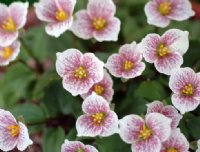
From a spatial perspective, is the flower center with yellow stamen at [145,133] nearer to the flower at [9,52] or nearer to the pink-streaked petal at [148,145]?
the pink-streaked petal at [148,145]

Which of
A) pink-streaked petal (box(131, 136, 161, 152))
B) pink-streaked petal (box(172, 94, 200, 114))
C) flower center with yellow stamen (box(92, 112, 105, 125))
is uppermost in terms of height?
pink-streaked petal (box(172, 94, 200, 114))

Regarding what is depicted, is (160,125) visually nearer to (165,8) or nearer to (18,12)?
(165,8)

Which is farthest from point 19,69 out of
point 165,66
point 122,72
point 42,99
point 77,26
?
point 165,66

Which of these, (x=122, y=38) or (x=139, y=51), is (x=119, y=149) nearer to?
(x=139, y=51)

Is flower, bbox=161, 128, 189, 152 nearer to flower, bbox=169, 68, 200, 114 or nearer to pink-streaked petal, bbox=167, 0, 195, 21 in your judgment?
flower, bbox=169, 68, 200, 114

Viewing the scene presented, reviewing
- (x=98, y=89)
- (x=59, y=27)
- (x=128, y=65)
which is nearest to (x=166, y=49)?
(x=128, y=65)

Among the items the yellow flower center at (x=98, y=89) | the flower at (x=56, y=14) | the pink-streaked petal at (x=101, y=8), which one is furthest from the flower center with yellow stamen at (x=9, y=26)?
the yellow flower center at (x=98, y=89)

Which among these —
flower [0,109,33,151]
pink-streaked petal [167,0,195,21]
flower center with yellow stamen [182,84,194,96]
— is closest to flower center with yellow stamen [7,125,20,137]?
flower [0,109,33,151]
